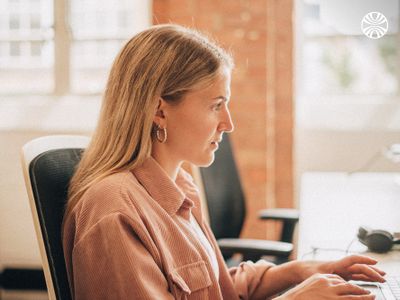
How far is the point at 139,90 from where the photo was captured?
120 cm

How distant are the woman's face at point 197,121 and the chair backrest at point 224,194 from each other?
825 mm

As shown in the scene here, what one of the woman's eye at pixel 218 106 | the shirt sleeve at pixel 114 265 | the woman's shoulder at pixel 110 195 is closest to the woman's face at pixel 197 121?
the woman's eye at pixel 218 106

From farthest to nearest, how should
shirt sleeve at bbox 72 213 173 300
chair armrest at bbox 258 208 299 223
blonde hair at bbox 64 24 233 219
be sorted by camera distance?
chair armrest at bbox 258 208 299 223 < blonde hair at bbox 64 24 233 219 < shirt sleeve at bbox 72 213 173 300

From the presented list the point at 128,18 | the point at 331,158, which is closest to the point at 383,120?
the point at 331,158

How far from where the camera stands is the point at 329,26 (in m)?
3.80

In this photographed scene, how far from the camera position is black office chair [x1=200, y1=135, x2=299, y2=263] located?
6.90 ft

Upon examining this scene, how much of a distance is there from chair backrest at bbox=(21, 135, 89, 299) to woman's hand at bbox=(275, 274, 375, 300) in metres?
0.43

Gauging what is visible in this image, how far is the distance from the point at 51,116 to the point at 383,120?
2.09 meters

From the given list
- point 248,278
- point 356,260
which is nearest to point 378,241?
point 356,260

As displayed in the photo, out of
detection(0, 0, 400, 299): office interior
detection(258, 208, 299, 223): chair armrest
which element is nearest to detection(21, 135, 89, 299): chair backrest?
detection(258, 208, 299, 223): chair armrest

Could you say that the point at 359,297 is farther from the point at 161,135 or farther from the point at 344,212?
the point at 344,212

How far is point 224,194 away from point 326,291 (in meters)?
1.23

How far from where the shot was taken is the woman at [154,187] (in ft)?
3.38

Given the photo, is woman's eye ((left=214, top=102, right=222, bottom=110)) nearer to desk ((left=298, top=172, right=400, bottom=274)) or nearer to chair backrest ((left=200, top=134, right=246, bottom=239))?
desk ((left=298, top=172, right=400, bottom=274))
